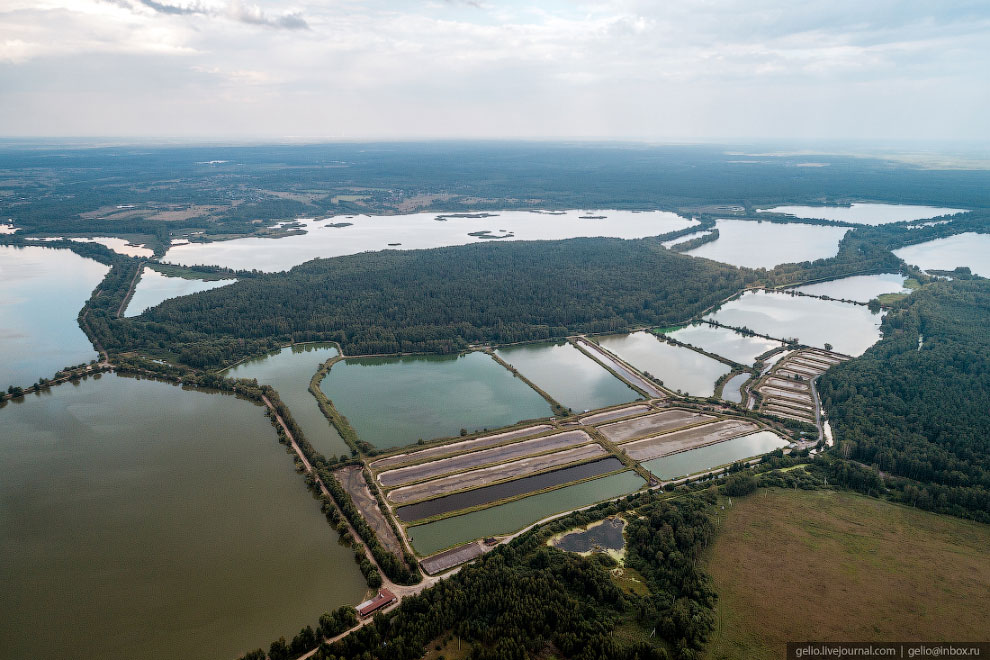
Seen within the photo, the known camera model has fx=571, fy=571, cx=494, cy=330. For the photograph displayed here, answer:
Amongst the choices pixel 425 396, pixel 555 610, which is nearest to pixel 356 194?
pixel 425 396

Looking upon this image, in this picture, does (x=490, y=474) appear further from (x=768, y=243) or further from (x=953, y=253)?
(x=953, y=253)

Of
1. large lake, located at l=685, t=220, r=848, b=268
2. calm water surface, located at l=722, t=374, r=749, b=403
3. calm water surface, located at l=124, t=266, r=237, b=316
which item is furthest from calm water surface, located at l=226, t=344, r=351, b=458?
large lake, located at l=685, t=220, r=848, b=268

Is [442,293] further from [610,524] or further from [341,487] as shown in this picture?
[610,524]

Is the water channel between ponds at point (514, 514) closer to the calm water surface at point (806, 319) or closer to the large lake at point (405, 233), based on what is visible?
the calm water surface at point (806, 319)

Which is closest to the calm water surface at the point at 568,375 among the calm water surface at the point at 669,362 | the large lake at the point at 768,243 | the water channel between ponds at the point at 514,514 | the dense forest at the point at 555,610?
the calm water surface at the point at 669,362

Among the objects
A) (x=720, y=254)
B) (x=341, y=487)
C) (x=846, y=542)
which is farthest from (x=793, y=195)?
(x=341, y=487)

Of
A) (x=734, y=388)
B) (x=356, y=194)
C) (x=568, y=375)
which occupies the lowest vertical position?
(x=734, y=388)

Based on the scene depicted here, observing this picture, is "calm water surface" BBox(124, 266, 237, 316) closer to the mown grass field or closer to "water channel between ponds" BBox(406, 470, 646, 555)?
"water channel between ponds" BBox(406, 470, 646, 555)
